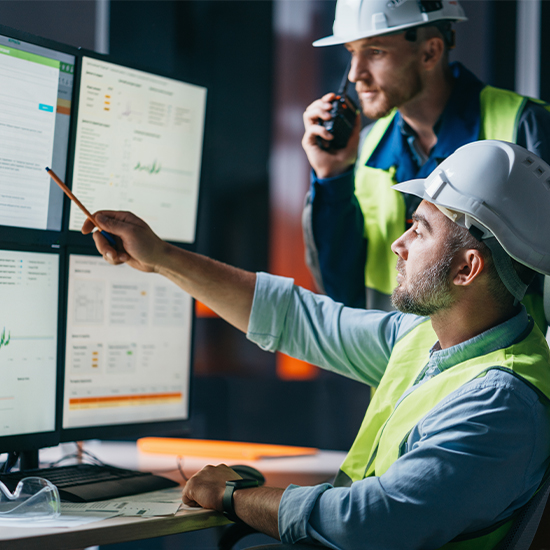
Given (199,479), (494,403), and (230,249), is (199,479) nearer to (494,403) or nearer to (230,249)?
(494,403)

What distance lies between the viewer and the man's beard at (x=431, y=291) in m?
1.30

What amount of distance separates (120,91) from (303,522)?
115 centimetres

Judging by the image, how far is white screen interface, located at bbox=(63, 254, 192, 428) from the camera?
62.9 inches

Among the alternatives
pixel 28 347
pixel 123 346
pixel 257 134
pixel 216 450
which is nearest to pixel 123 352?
pixel 123 346

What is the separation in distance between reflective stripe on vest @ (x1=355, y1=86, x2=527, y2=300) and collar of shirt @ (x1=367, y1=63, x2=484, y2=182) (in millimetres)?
26

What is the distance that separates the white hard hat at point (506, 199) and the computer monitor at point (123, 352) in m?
0.84

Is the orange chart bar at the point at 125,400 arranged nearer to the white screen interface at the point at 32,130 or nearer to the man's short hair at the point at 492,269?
the white screen interface at the point at 32,130

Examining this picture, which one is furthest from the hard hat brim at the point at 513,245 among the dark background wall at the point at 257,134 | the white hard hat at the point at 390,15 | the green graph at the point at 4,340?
the dark background wall at the point at 257,134

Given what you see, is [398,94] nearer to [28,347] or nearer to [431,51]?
[431,51]

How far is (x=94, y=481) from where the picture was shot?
4.65ft

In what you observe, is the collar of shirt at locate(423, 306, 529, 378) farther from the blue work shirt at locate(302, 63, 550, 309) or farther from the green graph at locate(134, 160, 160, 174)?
the green graph at locate(134, 160, 160, 174)

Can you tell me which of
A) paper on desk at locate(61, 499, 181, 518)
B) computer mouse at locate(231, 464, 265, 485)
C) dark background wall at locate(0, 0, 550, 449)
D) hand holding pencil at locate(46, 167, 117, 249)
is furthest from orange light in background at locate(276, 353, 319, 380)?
paper on desk at locate(61, 499, 181, 518)

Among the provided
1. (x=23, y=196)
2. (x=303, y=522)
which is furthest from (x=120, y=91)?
(x=303, y=522)

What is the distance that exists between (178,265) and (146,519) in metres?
0.64
